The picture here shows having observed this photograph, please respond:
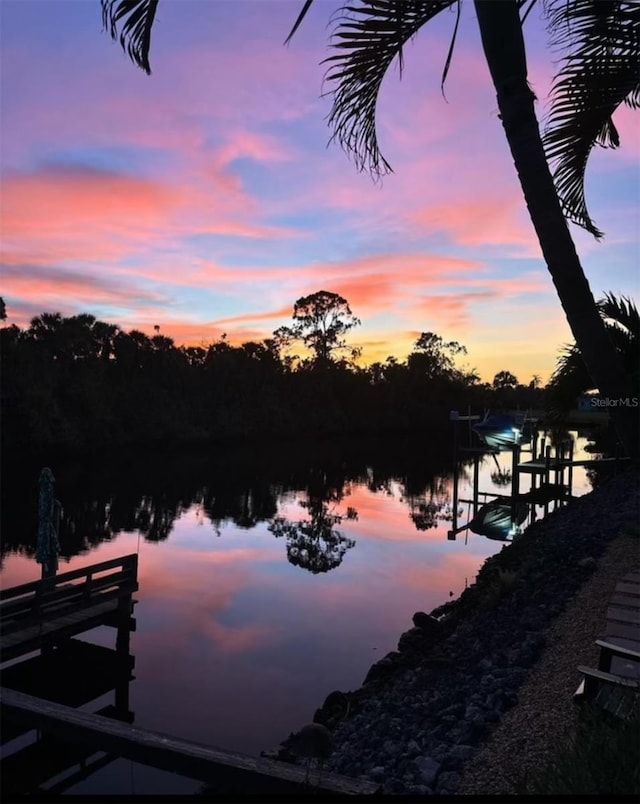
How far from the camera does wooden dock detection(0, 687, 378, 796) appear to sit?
456 cm

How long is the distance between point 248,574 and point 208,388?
158 ft

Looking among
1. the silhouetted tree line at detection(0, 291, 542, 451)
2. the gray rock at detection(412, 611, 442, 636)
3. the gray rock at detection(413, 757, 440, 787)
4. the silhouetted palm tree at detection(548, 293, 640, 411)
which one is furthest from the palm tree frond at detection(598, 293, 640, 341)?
the silhouetted tree line at detection(0, 291, 542, 451)

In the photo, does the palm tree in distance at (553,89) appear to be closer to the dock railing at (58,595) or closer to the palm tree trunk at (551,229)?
the palm tree trunk at (551,229)

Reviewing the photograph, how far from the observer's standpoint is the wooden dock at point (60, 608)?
29.0 feet

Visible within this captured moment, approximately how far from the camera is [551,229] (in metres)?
2.50

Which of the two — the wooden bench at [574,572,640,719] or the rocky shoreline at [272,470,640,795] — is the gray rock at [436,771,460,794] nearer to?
the rocky shoreline at [272,470,640,795]

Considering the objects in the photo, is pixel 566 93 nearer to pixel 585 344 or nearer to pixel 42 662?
pixel 585 344

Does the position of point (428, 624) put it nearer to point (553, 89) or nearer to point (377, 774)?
point (377, 774)

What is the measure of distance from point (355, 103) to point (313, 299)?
221 ft

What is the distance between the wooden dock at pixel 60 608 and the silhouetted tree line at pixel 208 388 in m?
36.6

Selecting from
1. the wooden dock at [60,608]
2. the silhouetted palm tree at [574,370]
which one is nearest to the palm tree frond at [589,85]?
the wooden dock at [60,608]

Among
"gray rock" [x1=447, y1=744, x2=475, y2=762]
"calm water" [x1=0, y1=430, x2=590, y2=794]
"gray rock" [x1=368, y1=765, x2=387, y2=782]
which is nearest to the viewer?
"gray rock" [x1=447, y1=744, x2=475, y2=762]

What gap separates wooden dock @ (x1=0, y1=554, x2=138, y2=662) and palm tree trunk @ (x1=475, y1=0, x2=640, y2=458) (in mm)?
8552

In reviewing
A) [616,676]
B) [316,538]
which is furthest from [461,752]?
[316,538]
